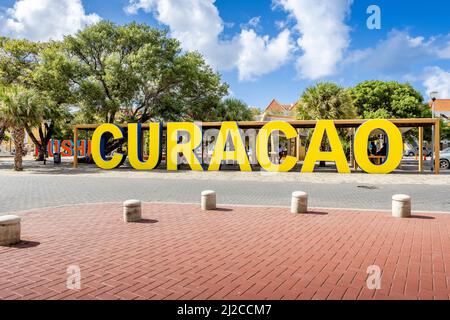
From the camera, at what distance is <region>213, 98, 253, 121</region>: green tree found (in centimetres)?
3445

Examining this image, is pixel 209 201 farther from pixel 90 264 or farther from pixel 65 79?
pixel 65 79

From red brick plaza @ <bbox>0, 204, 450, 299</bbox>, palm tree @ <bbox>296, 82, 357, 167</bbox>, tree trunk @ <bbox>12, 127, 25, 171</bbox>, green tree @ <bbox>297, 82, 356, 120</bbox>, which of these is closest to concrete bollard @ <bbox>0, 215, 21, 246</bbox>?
red brick plaza @ <bbox>0, 204, 450, 299</bbox>

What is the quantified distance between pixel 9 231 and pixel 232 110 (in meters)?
30.7

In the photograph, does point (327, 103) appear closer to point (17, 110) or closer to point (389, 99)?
point (389, 99)

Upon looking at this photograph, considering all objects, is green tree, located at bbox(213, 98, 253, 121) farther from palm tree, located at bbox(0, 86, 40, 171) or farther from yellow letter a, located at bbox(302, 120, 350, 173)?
palm tree, located at bbox(0, 86, 40, 171)

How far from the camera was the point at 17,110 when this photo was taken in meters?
20.3

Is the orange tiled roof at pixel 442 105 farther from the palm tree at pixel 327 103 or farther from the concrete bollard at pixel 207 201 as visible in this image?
the concrete bollard at pixel 207 201

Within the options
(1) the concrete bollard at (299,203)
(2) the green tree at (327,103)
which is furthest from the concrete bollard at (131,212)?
(2) the green tree at (327,103)

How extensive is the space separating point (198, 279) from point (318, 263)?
5.88ft

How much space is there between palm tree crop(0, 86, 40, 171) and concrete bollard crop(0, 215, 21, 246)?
17277mm

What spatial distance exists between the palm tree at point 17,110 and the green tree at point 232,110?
16380 millimetres

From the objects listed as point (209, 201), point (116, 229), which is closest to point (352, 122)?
point (209, 201)

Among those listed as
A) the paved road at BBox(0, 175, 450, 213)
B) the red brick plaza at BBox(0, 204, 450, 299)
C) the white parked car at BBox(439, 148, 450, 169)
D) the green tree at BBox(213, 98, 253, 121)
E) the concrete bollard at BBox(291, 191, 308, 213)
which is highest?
the green tree at BBox(213, 98, 253, 121)
